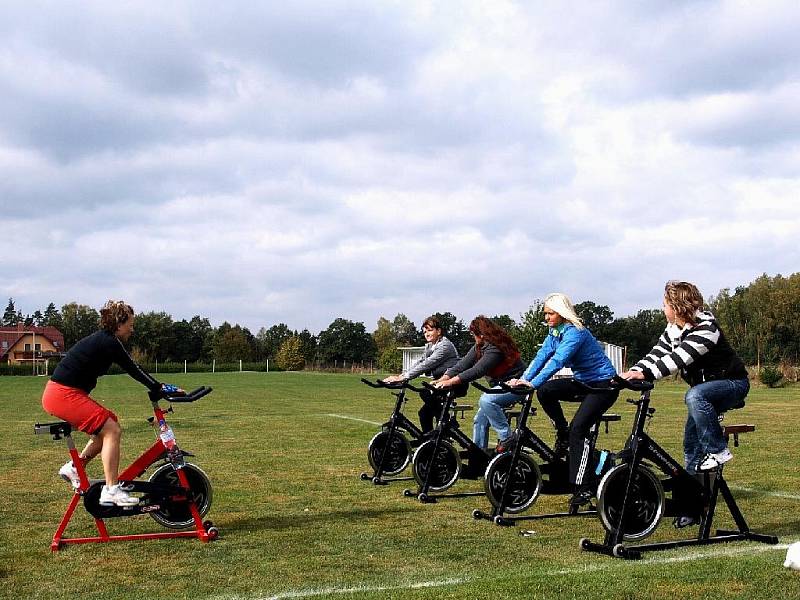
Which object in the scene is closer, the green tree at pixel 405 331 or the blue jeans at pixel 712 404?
the blue jeans at pixel 712 404

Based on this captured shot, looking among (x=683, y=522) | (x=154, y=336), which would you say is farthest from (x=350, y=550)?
(x=154, y=336)

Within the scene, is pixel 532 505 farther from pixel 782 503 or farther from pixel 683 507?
pixel 782 503

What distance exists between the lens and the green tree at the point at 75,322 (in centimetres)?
12900

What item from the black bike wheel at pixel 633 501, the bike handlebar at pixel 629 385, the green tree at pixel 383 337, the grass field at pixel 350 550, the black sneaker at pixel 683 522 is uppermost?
the green tree at pixel 383 337

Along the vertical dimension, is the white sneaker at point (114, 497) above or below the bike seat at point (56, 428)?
below

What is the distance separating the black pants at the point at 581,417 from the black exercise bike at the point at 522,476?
0.08 m

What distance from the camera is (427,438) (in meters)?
9.59

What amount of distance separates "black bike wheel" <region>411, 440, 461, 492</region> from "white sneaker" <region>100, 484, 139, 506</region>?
3.24m

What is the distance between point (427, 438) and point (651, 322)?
103m

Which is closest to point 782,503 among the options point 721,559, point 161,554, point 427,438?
point 721,559

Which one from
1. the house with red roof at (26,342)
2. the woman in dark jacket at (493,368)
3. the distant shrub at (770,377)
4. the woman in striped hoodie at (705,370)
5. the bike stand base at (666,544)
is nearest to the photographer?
the bike stand base at (666,544)

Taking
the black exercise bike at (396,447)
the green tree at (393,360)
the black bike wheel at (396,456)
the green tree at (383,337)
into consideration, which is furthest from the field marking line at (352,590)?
the green tree at (383,337)

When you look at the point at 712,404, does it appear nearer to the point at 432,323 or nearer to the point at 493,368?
the point at 493,368

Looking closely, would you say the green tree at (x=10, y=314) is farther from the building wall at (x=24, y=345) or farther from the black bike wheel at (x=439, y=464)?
the black bike wheel at (x=439, y=464)
